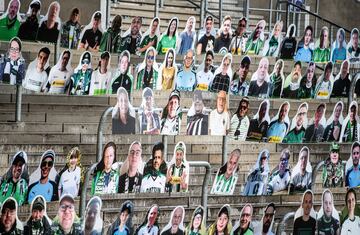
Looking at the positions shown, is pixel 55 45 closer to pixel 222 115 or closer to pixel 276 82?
pixel 222 115

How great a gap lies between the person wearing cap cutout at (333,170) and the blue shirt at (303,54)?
174 centimetres

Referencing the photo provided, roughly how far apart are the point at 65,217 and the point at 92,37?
234 cm

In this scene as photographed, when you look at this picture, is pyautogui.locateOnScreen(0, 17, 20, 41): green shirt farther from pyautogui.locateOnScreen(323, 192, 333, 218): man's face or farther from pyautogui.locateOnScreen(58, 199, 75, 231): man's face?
pyautogui.locateOnScreen(323, 192, 333, 218): man's face

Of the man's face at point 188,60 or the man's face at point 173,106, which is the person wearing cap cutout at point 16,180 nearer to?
the man's face at point 173,106

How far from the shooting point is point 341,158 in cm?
1252

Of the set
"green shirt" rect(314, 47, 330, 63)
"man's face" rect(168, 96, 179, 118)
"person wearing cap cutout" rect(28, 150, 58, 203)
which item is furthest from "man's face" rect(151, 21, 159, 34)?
"person wearing cap cutout" rect(28, 150, 58, 203)

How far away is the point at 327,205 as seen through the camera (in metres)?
11.2

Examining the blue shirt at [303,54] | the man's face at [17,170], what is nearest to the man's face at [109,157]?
the man's face at [17,170]

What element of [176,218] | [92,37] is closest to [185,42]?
[92,37]

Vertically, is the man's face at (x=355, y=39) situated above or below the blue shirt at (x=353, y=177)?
above

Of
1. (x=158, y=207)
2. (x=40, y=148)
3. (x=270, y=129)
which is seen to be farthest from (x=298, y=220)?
(x=40, y=148)

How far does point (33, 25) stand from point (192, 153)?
6.74 feet

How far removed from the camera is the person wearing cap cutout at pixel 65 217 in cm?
916

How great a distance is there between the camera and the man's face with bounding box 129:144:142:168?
9.94 metres
